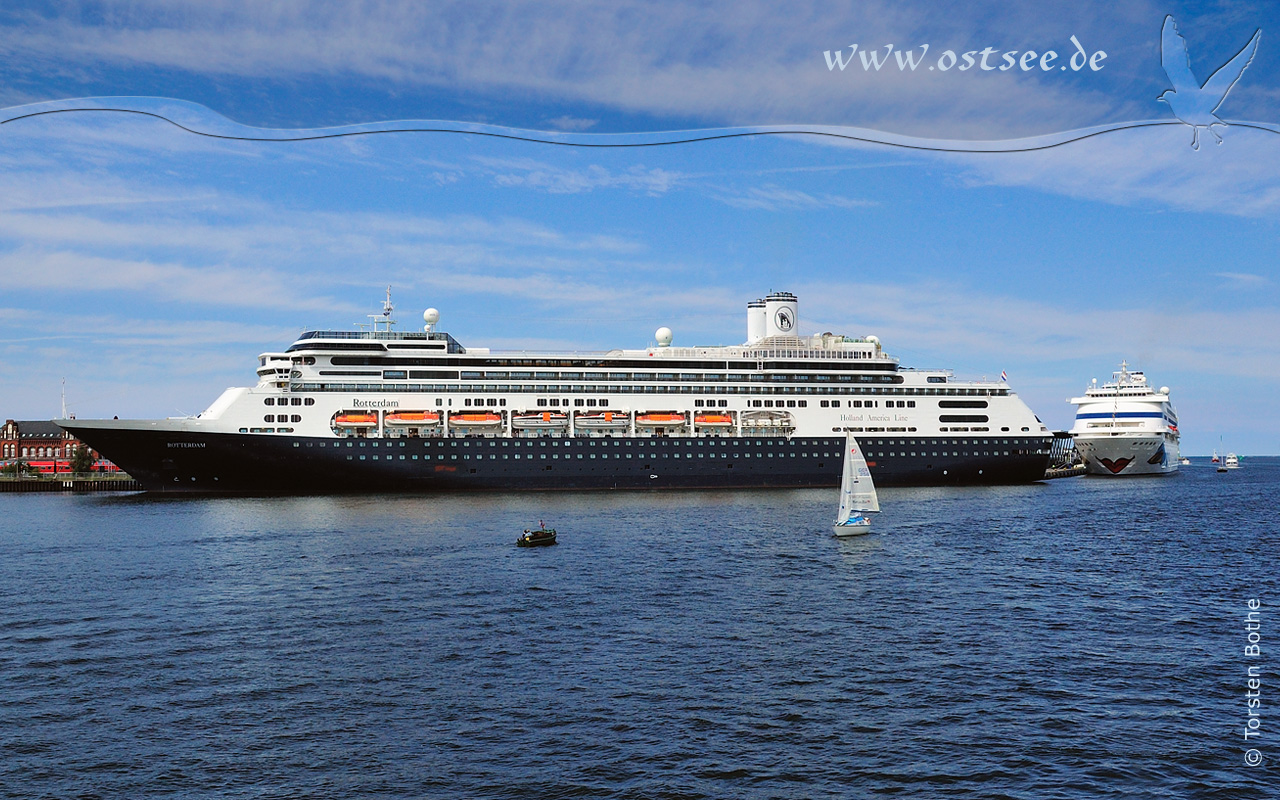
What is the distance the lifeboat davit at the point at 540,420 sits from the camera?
81.9 metres

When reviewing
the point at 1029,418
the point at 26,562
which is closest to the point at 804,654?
the point at 26,562

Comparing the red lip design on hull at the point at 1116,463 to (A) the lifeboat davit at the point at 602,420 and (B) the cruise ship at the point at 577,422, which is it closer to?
(B) the cruise ship at the point at 577,422

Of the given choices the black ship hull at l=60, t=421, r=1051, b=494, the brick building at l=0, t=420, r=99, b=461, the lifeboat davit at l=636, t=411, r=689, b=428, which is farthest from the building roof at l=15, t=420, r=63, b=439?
the lifeboat davit at l=636, t=411, r=689, b=428

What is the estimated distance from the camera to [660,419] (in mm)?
84562

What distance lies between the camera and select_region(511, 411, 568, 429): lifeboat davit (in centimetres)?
8188

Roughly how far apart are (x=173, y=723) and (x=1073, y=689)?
66.1 ft

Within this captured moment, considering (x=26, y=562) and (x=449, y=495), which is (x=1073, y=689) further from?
(x=449, y=495)

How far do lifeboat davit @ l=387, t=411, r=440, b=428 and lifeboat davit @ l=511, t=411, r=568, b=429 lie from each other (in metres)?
7.16

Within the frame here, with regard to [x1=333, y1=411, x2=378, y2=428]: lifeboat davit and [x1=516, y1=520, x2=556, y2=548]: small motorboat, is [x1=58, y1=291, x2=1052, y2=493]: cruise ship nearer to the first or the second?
[x1=333, y1=411, x2=378, y2=428]: lifeboat davit

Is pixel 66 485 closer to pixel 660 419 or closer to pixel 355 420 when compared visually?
pixel 355 420

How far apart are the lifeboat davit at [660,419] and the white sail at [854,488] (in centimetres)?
3503

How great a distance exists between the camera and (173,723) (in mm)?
18703

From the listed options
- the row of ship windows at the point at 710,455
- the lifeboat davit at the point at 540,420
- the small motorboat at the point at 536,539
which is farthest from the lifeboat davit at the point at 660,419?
the small motorboat at the point at 536,539

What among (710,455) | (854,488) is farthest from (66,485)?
(854,488)
